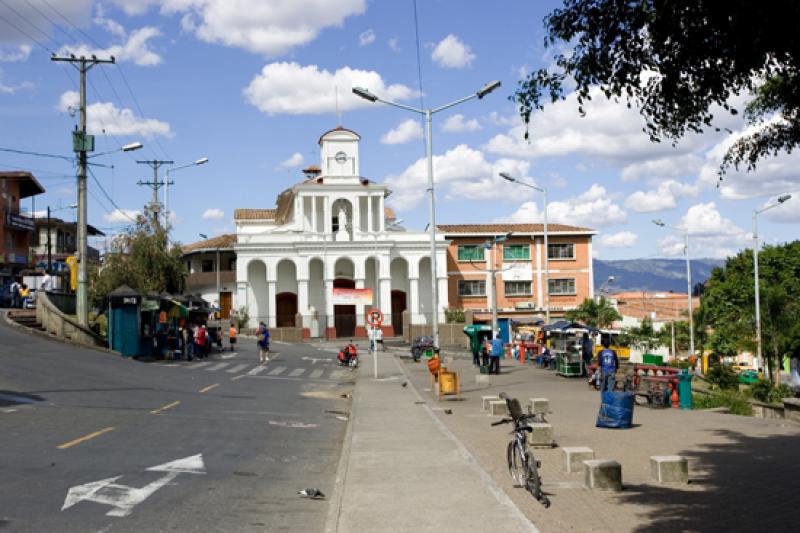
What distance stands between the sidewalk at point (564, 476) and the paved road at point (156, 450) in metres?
0.74

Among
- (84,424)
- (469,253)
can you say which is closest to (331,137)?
(469,253)

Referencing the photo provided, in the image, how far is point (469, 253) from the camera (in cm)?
7612

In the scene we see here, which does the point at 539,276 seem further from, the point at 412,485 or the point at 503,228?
the point at 412,485

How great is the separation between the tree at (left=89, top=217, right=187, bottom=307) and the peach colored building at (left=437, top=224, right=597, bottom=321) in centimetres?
2760

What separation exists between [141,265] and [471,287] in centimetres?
3236

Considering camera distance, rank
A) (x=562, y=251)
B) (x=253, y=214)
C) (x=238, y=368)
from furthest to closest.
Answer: (x=253, y=214), (x=562, y=251), (x=238, y=368)

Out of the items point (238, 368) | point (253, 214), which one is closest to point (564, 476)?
point (238, 368)

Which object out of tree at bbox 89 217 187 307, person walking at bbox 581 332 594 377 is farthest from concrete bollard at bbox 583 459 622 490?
tree at bbox 89 217 187 307

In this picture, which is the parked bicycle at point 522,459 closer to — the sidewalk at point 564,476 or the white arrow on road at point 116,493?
the sidewalk at point 564,476

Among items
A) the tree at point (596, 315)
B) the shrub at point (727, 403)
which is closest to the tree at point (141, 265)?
the tree at point (596, 315)

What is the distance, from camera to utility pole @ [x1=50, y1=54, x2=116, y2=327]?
3434cm

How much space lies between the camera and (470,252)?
7612 centimetres

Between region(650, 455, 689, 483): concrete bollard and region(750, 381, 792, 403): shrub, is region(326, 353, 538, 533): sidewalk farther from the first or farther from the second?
region(750, 381, 792, 403): shrub

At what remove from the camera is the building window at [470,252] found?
249ft
